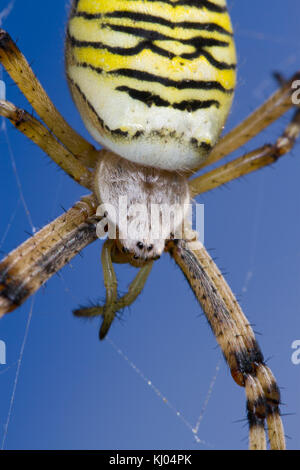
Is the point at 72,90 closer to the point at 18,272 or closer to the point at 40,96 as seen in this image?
the point at 40,96

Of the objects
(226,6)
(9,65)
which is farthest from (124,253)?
(226,6)

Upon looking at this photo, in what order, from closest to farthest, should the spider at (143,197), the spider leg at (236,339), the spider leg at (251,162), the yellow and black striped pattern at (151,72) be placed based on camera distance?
the yellow and black striped pattern at (151,72)
the spider at (143,197)
the spider leg at (236,339)
the spider leg at (251,162)

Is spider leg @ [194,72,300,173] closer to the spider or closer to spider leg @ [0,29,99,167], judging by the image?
the spider

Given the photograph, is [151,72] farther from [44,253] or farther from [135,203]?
[44,253]

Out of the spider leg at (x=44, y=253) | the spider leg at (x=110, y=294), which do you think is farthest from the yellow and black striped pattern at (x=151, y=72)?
the spider leg at (x=110, y=294)

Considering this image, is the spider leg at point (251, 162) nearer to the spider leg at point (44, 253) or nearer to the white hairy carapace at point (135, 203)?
the white hairy carapace at point (135, 203)

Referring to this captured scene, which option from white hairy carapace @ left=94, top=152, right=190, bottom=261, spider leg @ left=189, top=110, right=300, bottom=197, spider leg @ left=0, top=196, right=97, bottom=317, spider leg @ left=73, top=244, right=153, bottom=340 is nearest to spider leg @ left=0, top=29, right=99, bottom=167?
white hairy carapace @ left=94, top=152, right=190, bottom=261
